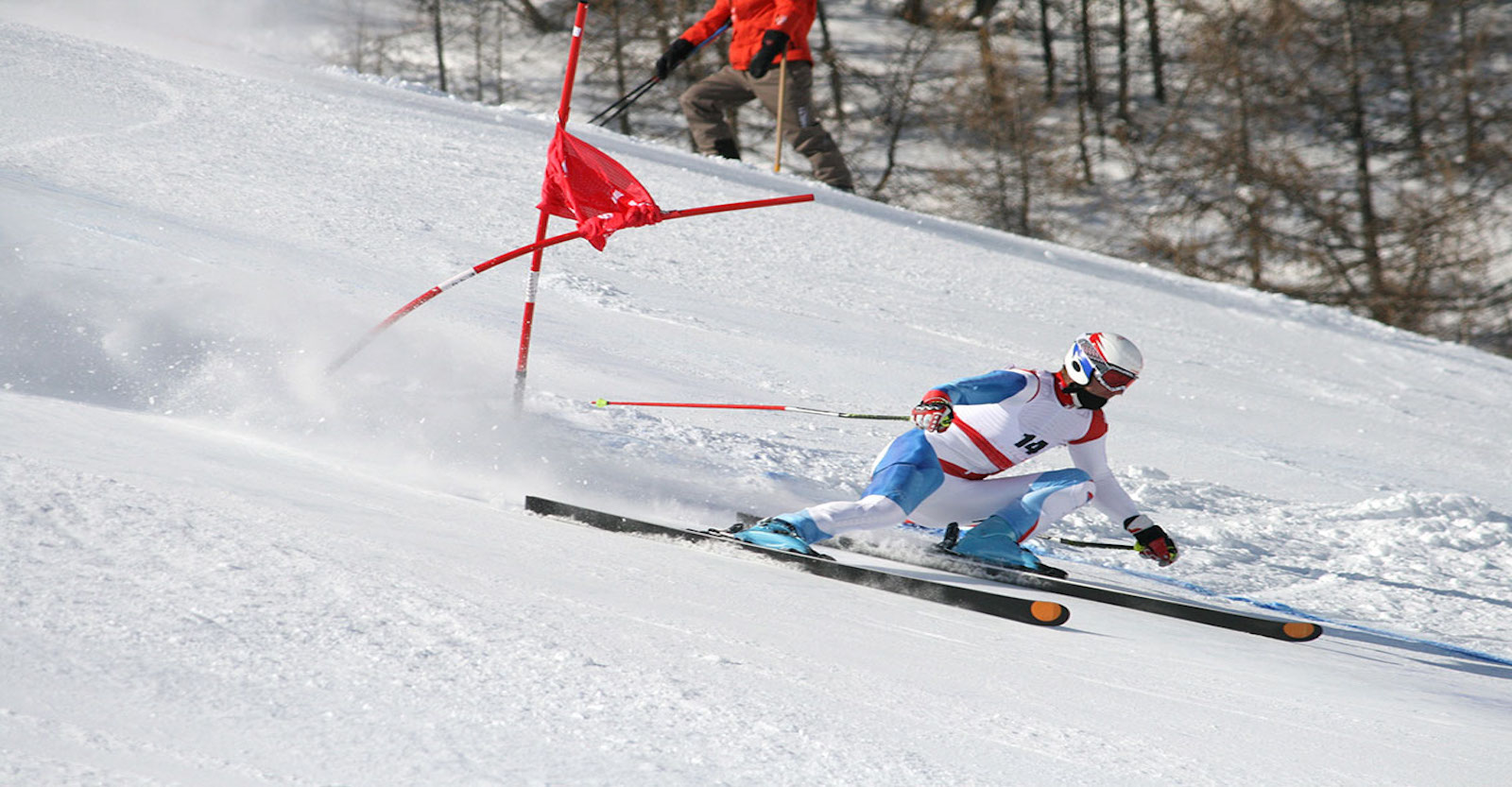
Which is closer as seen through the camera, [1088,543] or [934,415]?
[934,415]

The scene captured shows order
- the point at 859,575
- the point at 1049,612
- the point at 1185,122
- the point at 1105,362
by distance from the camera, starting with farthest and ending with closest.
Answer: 1. the point at 1185,122
2. the point at 1105,362
3. the point at 859,575
4. the point at 1049,612

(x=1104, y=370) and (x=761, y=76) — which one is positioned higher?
(x=761, y=76)

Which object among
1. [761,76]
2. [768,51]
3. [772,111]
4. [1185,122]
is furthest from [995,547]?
[1185,122]

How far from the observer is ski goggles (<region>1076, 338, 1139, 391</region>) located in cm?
441

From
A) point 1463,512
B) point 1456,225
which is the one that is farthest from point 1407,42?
point 1463,512

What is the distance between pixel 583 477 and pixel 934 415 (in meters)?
1.41

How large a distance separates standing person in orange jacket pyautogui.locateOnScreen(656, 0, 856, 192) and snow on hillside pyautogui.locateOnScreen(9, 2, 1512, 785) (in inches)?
17.3

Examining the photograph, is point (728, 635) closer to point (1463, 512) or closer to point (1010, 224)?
point (1463, 512)

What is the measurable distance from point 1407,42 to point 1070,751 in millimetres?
17731

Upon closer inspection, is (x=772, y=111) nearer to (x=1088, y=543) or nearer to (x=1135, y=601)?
(x=1088, y=543)

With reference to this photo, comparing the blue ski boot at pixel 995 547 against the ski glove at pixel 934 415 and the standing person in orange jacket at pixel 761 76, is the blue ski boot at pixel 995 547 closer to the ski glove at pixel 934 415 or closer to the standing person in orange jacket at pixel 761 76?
the ski glove at pixel 934 415

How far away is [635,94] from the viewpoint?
10844 millimetres

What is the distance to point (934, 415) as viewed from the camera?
4.14 meters

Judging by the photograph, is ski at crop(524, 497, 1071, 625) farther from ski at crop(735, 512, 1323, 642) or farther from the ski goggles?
the ski goggles
